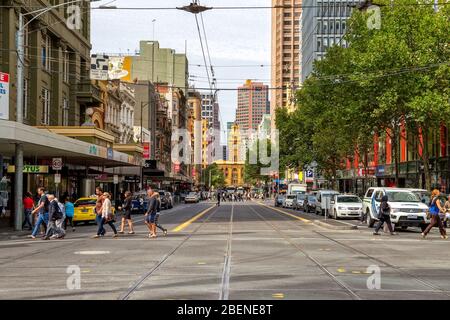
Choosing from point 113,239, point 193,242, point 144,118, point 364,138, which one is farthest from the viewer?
Answer: point 144,118

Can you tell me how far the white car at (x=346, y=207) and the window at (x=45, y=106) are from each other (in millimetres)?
20436

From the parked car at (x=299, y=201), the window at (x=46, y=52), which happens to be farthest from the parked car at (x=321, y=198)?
the window at (x=46, y=52)

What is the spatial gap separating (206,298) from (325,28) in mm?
125280

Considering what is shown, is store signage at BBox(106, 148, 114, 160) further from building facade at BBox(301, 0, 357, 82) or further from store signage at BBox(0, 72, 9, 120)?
building facade at BBox(301, 0, 357, 82)

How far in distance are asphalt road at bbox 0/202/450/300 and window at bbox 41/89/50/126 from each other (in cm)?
2341

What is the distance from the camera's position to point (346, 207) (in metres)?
40.2

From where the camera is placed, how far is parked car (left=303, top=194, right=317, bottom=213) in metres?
54.0

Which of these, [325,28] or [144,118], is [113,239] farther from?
[325,28]

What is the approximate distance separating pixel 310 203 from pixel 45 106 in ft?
74.8

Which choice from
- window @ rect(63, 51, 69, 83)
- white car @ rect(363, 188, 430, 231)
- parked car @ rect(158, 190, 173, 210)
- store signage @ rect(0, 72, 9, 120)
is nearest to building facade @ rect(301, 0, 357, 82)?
parked car @ rect(158, 190, 173, 210)

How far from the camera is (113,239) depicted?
75.1 feet

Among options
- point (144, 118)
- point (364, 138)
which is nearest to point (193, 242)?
point (364, 138)

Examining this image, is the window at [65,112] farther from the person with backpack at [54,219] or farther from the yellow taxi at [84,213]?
the person with backpack at [54,219]

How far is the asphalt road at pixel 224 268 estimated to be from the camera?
35.7ft
